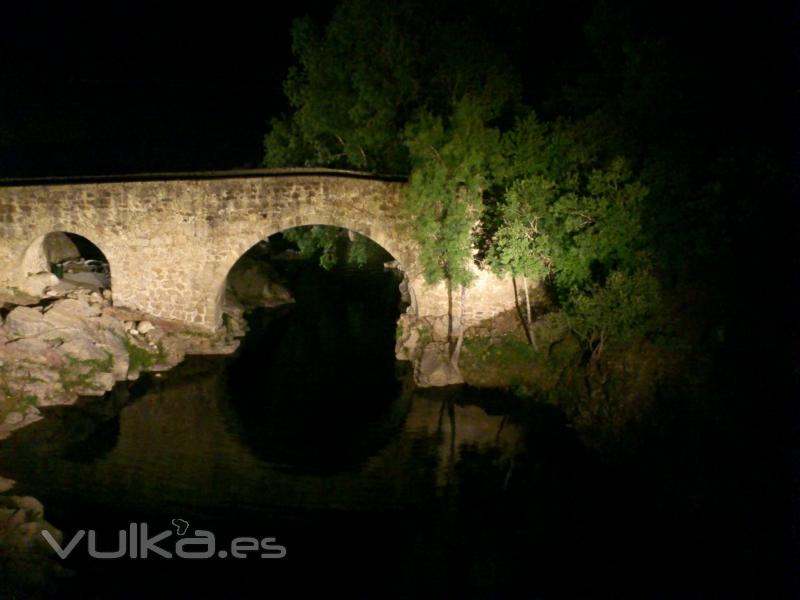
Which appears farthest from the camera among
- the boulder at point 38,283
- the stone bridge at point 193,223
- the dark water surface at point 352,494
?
the boulder at point 38,283

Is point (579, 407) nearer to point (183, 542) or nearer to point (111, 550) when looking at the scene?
point (183, 542)

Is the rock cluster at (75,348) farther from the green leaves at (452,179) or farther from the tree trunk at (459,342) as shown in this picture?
the green leaves at (452,179)

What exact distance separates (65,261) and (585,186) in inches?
730

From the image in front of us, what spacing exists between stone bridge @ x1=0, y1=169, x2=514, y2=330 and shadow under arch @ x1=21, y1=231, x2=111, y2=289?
203 millimetres

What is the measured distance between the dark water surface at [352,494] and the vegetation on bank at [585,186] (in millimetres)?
2470

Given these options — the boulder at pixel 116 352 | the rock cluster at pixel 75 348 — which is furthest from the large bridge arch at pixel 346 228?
the boulder at pixel 116 352

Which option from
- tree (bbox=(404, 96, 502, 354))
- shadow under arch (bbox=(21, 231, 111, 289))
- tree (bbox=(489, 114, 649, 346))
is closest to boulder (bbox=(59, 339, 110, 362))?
shadow under arch (bbox=(21, 231, 111, 289))

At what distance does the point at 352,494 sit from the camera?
1271cm

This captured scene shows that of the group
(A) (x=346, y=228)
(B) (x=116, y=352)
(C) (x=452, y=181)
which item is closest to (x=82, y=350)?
(B) (x=116, y=352)

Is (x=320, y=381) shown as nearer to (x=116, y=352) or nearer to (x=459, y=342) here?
(x=459, y=342)

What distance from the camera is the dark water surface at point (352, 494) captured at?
34.6 ft

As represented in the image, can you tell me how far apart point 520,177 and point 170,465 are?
1074 centimetres

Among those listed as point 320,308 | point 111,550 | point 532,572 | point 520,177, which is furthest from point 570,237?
point 320,308

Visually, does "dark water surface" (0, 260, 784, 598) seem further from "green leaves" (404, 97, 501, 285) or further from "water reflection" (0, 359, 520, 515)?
"green leaves" (404, 97, 501, 285)
